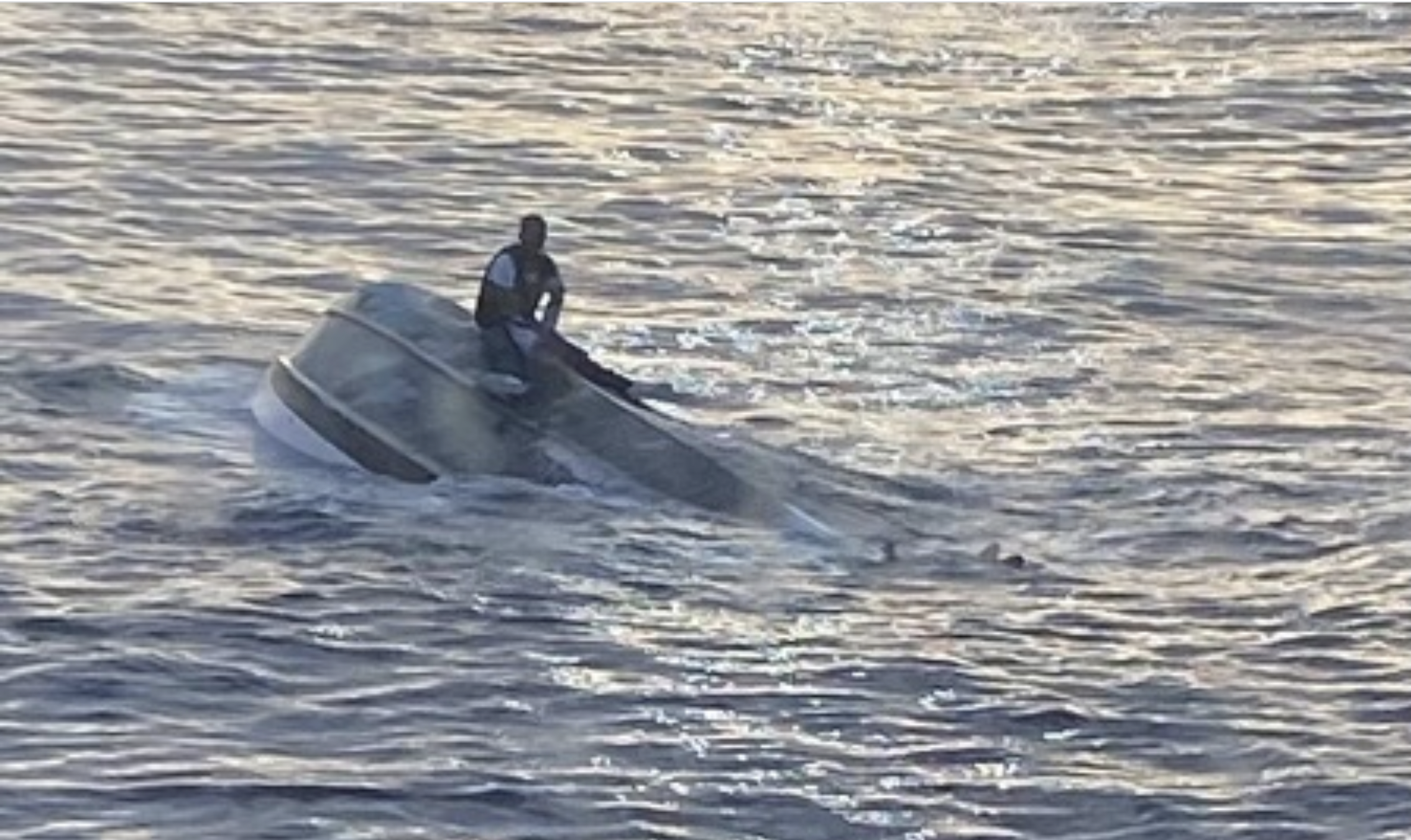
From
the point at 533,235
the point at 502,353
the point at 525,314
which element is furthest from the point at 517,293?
the point at 502,353

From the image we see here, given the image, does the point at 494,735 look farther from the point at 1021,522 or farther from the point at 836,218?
the point at 836,218

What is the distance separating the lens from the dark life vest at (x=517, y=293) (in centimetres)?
2875

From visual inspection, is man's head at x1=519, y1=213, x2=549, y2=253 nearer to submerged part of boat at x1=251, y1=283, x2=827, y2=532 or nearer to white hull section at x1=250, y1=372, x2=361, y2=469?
submerged part of boat at x1=251, y1=283, x2=827, y2=532

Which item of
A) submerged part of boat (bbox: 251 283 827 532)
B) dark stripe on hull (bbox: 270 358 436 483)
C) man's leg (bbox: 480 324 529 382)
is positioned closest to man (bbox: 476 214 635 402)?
man's leg (bbox: 480 324 529 382)

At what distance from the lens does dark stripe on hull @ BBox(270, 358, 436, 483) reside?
27703mm

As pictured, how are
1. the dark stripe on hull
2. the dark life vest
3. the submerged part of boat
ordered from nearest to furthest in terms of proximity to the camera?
1. the submerged part of boat
2. the dark stripe on hull
3. the dark life vest

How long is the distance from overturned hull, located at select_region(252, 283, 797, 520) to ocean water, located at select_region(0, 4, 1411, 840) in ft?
0.87

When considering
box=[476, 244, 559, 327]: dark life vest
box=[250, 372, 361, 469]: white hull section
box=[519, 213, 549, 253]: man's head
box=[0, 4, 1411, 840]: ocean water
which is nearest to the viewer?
box=[0, 4, 1411, 840]: ocean water

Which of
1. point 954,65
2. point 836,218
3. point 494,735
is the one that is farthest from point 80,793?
point 954,65

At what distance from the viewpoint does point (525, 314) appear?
28.8 metres

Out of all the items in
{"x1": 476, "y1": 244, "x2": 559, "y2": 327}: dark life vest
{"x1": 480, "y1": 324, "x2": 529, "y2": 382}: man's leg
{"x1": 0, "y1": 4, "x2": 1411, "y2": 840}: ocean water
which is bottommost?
{"x1": 0, "y1": 4, "x2": 1411, "y2": 840}: ocean water

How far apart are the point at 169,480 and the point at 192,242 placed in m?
11.0

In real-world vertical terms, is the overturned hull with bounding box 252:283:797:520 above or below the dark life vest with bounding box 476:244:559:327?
below

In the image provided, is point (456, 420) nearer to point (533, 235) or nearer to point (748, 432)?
point (533, 235)
